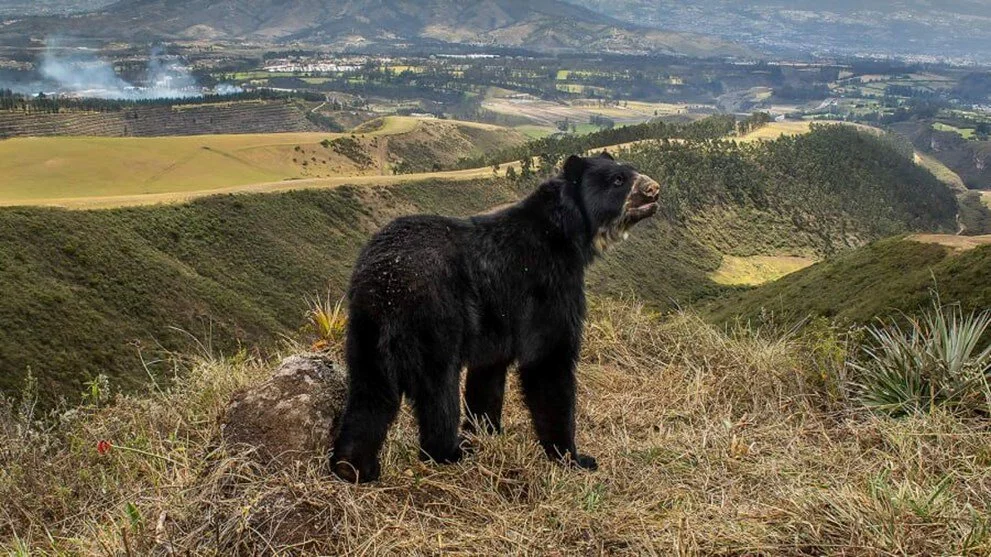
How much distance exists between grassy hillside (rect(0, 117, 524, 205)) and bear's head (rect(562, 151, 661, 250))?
7358 cm

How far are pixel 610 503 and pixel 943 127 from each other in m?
217

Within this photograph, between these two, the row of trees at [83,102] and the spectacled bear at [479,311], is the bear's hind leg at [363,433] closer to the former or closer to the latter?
the spectacled bear at [479,311]

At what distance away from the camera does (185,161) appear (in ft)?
324

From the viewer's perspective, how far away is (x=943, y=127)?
7288 inches

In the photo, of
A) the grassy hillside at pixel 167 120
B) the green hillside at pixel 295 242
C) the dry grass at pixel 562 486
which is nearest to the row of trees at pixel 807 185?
the green hillside at pixel 295 242

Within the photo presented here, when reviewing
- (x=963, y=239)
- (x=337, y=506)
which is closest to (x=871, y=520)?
(x=337, y=506)

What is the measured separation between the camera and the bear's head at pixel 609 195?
17.2ft

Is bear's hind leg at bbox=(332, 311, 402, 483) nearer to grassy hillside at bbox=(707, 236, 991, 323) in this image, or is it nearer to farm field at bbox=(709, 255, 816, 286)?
grassy hillside at bbox=(707, 236, 991, 323)

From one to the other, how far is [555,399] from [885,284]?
969 inches

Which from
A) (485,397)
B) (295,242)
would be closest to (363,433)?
(485,397)

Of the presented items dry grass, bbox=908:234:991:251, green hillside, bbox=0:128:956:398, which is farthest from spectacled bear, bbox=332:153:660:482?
dry grass, bbox=908:234:991:251

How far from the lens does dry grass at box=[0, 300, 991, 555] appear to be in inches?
132

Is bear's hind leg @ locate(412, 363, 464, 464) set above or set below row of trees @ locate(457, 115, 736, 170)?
above

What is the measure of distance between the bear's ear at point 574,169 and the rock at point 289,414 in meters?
2.18
